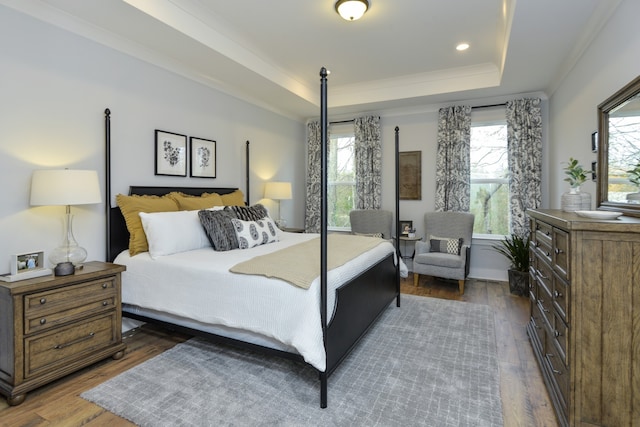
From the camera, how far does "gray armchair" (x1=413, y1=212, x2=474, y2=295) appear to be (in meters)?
4.16

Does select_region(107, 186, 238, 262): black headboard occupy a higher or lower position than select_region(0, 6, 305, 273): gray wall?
lower

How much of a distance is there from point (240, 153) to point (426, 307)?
9.84 ft

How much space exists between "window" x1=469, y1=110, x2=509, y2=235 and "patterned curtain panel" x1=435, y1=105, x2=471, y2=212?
0.66 feet

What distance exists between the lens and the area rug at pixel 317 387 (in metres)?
1.82

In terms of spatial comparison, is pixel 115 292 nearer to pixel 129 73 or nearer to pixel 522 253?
pixel 129 73

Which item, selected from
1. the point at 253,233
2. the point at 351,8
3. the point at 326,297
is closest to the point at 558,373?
the point at 326,297

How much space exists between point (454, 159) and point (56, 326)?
4.74 m

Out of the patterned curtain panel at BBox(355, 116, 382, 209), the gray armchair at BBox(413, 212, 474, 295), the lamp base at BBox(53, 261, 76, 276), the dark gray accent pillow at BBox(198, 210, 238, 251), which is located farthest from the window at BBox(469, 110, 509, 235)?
the lamp base at BBox(53, 261, 76, 276)

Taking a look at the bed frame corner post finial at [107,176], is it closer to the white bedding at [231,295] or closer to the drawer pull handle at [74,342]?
the white bedding at [231,295]

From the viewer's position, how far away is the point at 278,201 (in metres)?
5.23

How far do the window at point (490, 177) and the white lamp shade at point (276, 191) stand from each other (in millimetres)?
2743

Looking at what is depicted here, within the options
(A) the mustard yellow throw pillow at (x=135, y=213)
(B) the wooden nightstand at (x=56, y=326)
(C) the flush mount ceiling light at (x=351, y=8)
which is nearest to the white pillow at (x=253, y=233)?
(A) the mustard yellow throw pillow at (x=135, y=213)

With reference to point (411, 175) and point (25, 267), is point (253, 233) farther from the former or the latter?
point (411, 175)

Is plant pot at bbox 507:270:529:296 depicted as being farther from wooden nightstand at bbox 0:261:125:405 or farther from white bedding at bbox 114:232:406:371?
wooden nightstand at bbox 0:261:125:405
